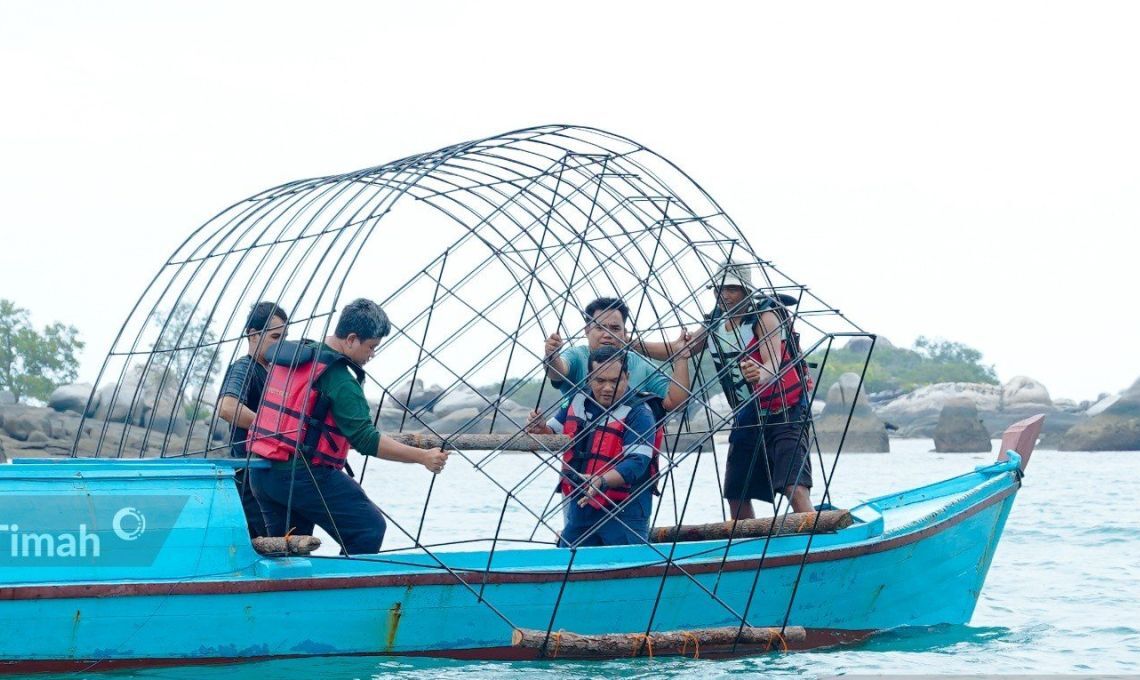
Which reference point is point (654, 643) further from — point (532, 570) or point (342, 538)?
point (342, 538)

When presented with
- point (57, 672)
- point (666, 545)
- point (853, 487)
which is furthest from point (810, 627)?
point (853, 487)

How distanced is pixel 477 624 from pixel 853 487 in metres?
23.8

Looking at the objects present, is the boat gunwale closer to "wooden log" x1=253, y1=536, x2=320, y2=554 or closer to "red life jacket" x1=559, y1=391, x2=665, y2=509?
"wooden log" x1=253, y1=536, x2=320, y2=554

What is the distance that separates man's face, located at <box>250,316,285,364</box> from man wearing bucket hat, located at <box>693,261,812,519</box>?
8.32 feet

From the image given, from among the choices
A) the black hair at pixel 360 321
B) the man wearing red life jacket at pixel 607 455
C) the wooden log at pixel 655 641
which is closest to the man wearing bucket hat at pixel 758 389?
the man wearing red life jacket at pixel 607 455

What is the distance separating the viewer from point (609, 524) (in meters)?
8.45

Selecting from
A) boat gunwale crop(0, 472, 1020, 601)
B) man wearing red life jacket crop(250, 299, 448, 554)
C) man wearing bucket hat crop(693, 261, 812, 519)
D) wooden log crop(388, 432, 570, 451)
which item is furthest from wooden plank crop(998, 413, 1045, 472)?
man wearing red life jacket crop(250, 299, 448, 554)

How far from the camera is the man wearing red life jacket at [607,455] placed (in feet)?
26.4

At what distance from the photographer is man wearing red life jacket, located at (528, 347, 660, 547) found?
316 inches

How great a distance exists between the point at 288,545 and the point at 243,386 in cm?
105

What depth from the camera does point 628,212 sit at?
28.4ft

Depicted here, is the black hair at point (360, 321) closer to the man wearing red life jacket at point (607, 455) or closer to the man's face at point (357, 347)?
the man's face at point (357, 347)

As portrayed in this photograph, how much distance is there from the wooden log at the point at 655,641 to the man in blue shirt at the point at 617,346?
1.44 m

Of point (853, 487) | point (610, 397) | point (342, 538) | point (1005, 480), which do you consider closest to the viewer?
point (342, 538)
